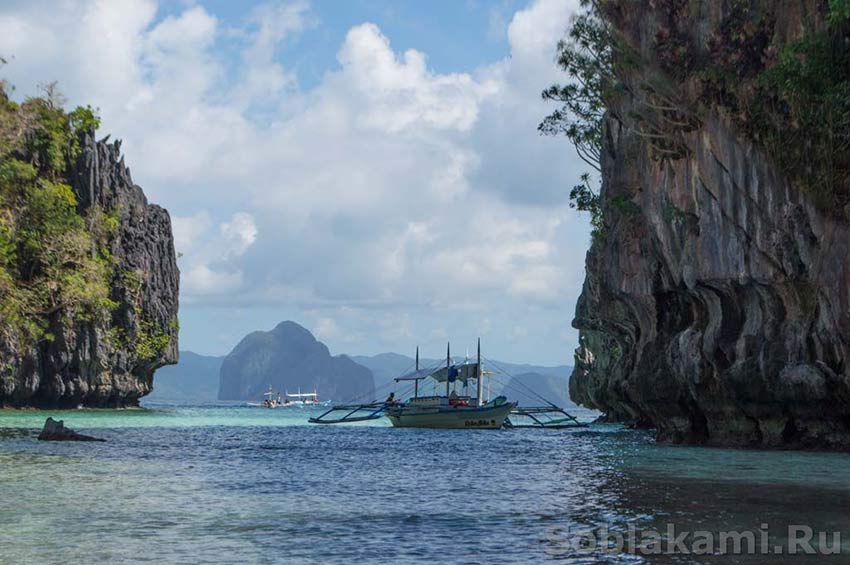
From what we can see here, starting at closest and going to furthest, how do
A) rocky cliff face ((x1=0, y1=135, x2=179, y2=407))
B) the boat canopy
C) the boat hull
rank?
the boat hull → the boat canopy → rocky cliff face ((x1=0, y1=135, x2=179, y2=407))

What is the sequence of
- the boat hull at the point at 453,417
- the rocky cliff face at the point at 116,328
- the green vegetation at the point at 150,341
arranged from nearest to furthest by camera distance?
the boat hull at the point at 453,417
the rocky cliff face at the point at 116,328
the green vegetation at the point at 150,341

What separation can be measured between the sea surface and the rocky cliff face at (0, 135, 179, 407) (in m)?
57.9

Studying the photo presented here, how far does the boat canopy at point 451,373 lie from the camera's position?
98688 millimetres

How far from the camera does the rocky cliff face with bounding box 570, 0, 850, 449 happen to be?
131ft

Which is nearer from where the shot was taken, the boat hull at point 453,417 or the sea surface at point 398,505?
the sea surface at point 398,505

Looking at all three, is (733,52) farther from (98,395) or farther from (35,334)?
(98,395)

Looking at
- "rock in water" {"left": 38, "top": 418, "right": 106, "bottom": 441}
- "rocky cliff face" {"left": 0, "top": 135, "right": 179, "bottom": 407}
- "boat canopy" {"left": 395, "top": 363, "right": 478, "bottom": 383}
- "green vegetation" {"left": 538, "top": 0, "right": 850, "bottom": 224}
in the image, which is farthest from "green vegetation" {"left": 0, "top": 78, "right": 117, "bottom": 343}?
"boat canopy" {"left": 395, "top": 363, "right": 478, "bottom": 383}

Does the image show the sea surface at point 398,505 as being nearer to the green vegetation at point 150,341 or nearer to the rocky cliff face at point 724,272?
the rocky cliff face at point 724,272

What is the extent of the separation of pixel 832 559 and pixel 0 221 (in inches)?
1392

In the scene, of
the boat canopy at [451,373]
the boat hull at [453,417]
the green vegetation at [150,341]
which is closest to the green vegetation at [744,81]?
the boat hull at [453,417]

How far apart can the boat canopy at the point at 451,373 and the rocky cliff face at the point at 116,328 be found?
28.9m

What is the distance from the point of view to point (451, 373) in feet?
330

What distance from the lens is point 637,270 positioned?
55.4 meters

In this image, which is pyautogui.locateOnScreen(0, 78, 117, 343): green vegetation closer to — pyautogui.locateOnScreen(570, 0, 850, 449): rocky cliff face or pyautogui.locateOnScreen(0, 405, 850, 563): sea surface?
pyautogui.locateOnScreen(0, 405, 850, 563): sea surface
